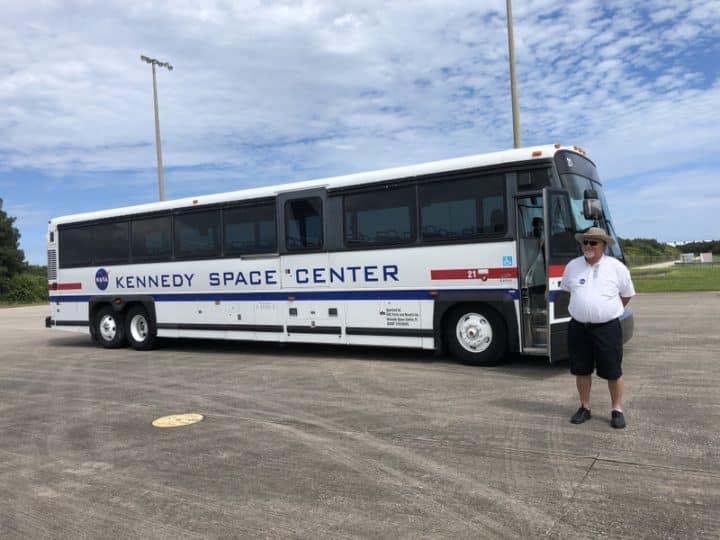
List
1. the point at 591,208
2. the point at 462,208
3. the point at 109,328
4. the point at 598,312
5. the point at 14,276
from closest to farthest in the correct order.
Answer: the point at 598,312 → the point at 591,208 → the point at 462,208 → the point at 109,328 → the point at 14,276

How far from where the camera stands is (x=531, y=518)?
3.78 meters

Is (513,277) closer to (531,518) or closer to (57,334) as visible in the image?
(531,518)

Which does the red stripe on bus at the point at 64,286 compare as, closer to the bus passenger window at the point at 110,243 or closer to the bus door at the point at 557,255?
the bus passenger window at the point at 110,243

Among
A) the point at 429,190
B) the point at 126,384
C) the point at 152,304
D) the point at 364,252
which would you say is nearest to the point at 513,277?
the point at 429,190

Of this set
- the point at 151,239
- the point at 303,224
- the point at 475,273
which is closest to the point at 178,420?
the point at 475,273

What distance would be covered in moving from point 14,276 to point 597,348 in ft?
190

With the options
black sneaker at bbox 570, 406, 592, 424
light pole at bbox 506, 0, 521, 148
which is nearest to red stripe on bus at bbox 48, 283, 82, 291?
light pole at bbox 506, 0, 521, 148

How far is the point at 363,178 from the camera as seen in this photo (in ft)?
32.9

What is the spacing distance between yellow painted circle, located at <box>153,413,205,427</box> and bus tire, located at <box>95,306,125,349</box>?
292 inches

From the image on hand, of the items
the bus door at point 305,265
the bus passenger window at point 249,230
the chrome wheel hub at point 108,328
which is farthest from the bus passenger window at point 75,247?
the bus door at point 305,265

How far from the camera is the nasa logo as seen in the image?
13.5 m

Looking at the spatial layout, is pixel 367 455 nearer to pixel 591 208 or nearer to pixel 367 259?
pixel 591 208

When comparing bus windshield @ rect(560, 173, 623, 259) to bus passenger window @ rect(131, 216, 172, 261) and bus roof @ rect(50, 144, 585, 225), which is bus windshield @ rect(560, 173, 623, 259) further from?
bus passenger window @ rect(131, 216, 172, 261)

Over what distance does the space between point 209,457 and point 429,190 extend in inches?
217
